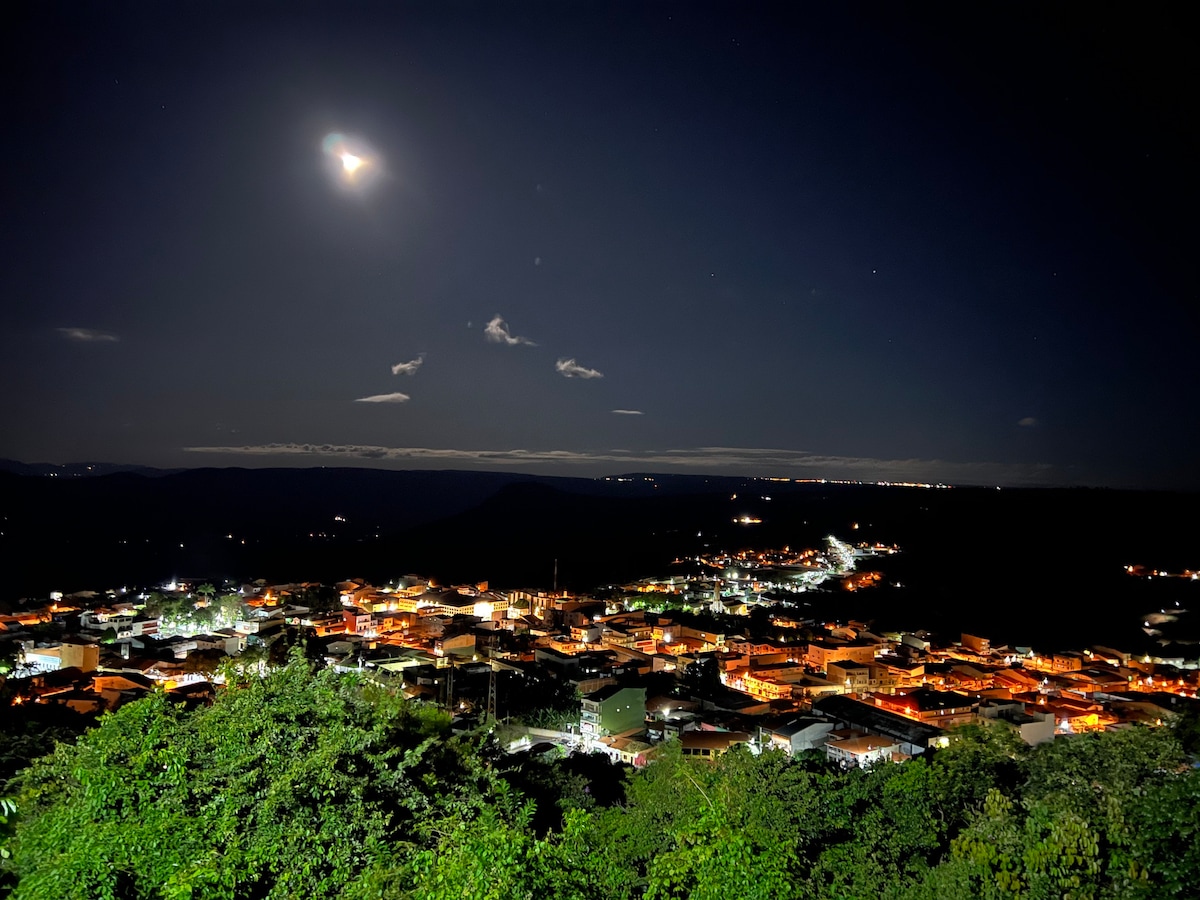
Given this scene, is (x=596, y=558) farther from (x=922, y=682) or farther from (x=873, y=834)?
(x=873, y=834)

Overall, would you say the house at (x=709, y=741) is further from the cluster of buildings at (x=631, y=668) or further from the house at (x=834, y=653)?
the house at (x=834, y=653)

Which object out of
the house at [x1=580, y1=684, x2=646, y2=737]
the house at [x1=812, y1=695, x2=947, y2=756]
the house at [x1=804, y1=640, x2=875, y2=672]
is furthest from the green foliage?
the house at [x1=804, y1=640, x2=875, y2=672]

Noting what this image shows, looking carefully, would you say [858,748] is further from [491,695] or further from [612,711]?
[491,695]

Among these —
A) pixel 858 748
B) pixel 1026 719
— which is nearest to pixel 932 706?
pixel 1026 719

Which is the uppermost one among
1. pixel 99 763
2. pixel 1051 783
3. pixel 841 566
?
pixel 99 763

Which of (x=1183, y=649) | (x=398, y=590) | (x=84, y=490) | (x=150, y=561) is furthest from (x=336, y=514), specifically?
(x=1183, y=649)

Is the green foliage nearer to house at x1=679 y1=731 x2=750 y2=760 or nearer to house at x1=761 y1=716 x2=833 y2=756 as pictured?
house at x1=679 y1=731 x2=750 y2=760
